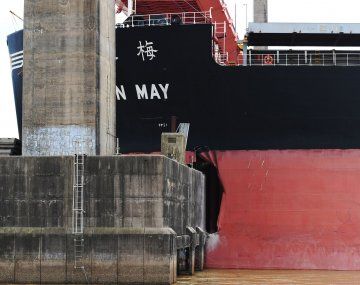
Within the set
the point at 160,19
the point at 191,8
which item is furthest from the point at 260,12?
the point at 160,19

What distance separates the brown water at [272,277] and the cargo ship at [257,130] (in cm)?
118

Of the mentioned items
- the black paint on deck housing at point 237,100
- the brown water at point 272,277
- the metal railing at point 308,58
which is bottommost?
the brown water at point 272,277

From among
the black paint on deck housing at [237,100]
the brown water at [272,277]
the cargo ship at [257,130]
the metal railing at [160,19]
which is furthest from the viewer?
the metal railing at [160,19]

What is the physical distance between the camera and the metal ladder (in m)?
17.8

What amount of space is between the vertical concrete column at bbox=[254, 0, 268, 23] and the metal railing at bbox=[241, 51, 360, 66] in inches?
182

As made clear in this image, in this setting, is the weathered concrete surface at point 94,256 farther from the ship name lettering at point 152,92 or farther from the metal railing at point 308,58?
the metal railing at point 308,58

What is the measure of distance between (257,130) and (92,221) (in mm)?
9842

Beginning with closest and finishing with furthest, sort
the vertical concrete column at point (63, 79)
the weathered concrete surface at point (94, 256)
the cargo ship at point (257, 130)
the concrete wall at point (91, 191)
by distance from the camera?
the weathered concrete surface at point (94, 256)
the concrete wall at point (91, 191)
the vertical concrete column at point (63, 79)
the cargo ship at point (257, 130)

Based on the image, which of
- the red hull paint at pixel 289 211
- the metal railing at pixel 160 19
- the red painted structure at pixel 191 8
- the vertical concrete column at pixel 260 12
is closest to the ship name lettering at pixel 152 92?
the metal railing at pixel 160 19

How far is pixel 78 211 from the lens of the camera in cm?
1817

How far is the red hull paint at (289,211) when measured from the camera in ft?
82.2

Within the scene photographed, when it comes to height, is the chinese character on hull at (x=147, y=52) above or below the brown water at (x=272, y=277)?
above

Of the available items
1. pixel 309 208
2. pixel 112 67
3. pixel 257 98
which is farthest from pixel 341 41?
pixel 112 67

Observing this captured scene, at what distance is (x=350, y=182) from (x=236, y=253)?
456 centimetres
